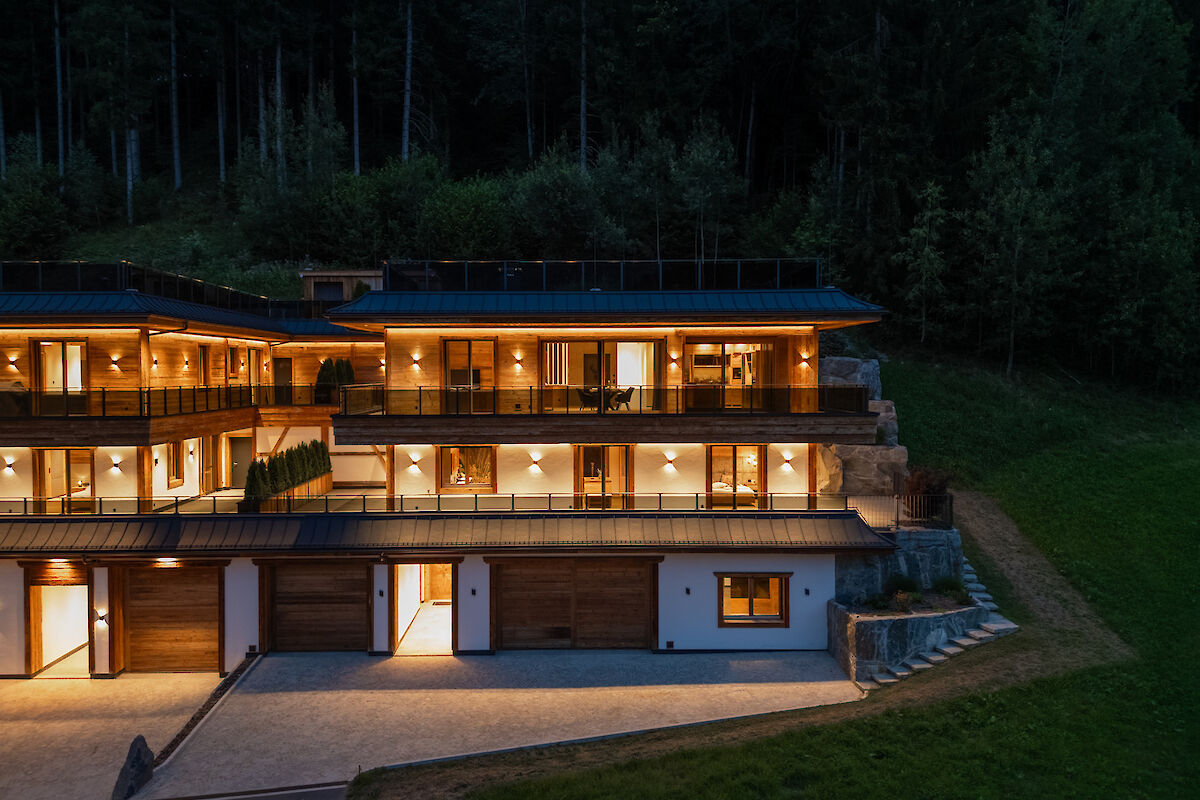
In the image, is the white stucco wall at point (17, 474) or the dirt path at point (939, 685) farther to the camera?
the white stucco wall at point (17, 474)

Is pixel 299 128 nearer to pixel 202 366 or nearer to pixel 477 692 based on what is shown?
pixel 202 366

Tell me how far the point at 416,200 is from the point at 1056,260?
35012mm

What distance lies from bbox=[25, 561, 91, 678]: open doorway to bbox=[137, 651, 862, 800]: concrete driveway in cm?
567

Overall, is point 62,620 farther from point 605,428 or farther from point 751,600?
point 751,600

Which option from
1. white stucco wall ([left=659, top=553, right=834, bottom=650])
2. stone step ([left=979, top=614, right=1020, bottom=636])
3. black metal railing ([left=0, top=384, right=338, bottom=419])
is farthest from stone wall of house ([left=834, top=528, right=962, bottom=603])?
black metal railing ([left=0, top=384, right=338, bottom=419])

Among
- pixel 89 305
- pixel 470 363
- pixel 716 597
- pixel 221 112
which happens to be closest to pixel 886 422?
Answer: pixel 716 597

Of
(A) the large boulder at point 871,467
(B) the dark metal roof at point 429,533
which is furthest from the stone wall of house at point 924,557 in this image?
(A) the large boulder at point 871,467

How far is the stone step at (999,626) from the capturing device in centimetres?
1739

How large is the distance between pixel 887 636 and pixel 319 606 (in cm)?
1552

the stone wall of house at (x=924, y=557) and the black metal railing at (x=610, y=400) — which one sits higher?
the black metal railing at (x=610, y=400)

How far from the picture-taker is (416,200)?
1575 inches

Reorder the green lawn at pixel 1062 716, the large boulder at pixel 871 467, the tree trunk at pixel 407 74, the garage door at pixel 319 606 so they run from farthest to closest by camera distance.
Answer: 1. the tree trunk at pixel 407 74
2. the large boulder at pixel 871 467
3. the garage door at pixel 319 606
4. the green lawn at pixel 1062 716

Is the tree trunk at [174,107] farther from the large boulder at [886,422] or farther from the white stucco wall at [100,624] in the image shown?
the large boulder at [886,422]

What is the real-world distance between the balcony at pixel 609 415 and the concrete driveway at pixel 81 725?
7.79 m
